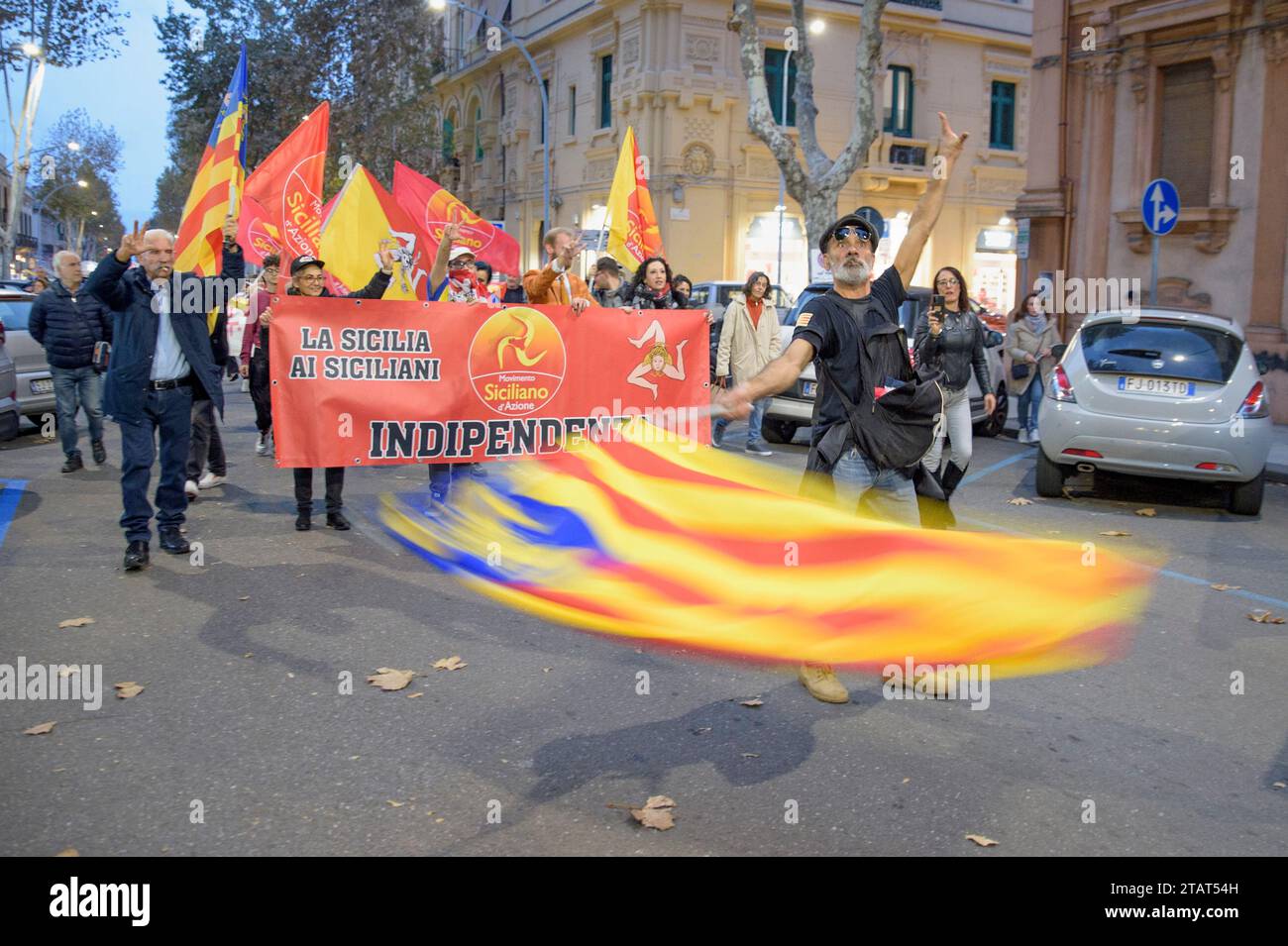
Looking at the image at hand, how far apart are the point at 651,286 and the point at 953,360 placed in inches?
181

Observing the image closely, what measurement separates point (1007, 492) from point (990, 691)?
21.7ft

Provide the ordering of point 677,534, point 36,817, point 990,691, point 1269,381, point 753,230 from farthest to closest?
point 753,230 → point 1269,381 → point 677,534 → point 990,691 → point 36,817

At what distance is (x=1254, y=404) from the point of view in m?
10.8

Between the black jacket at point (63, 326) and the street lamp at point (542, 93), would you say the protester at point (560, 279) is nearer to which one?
the black jacket at point (63, 326)

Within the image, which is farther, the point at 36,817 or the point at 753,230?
the point at 753,230

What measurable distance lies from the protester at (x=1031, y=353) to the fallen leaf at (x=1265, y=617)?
9.21 m

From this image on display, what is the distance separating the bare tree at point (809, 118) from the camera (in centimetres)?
2192

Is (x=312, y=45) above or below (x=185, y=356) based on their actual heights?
above

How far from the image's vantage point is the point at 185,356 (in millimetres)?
8625

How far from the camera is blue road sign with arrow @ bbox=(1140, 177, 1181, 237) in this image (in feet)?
54.2

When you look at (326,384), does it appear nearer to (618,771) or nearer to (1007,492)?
(618,771)

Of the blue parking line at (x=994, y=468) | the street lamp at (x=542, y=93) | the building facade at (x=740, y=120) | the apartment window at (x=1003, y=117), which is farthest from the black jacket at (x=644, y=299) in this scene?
the apartment window at (x=1003, y=117)
